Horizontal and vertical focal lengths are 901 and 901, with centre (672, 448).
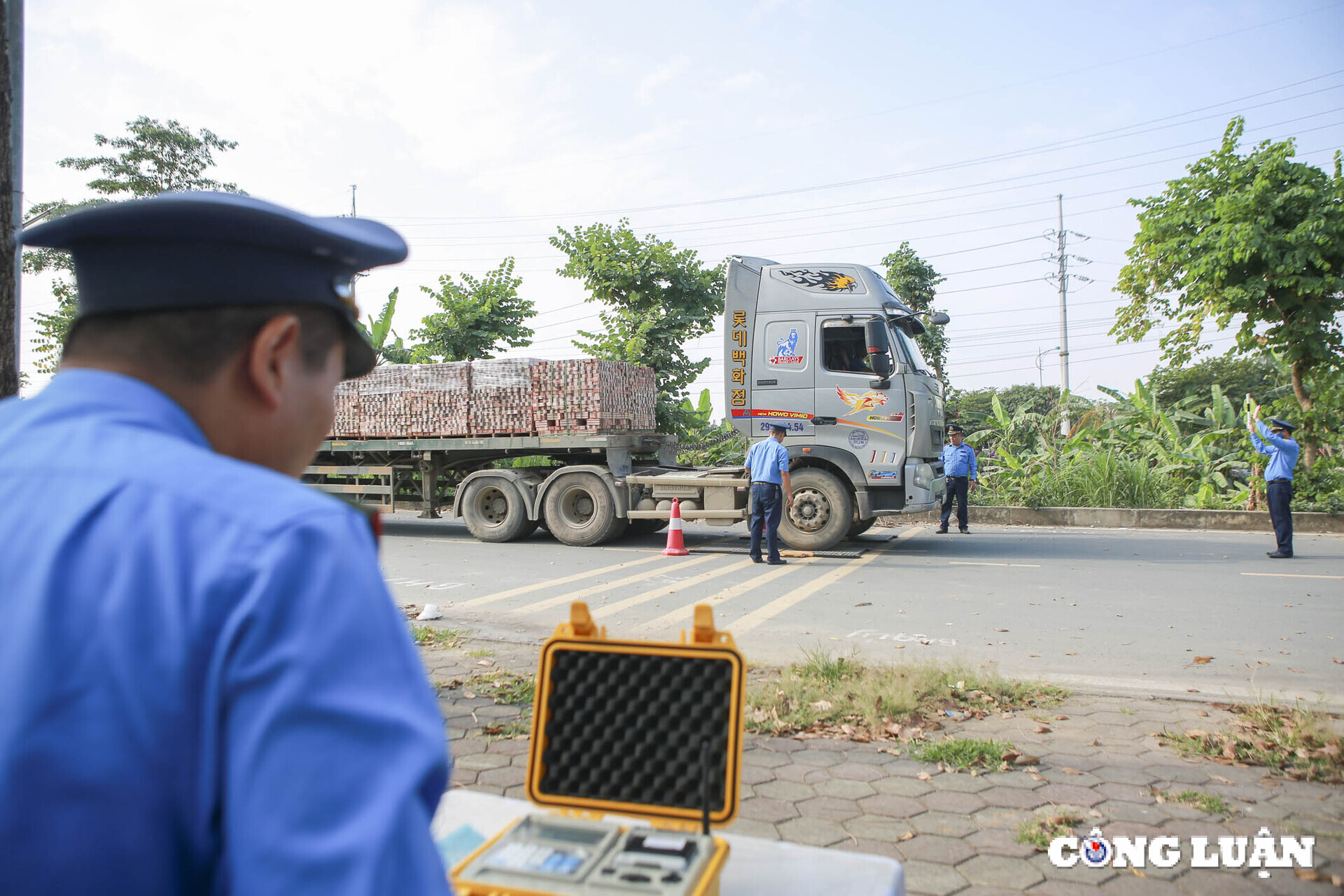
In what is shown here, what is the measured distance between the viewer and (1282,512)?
438 inches

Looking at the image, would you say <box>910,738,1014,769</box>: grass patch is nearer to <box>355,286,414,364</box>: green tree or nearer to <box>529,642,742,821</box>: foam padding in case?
<box>529,642,742,821</box>: foam padding in case

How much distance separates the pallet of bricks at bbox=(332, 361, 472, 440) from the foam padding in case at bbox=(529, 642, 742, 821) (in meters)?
12.0

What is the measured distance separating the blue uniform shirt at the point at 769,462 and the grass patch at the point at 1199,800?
23.7ft

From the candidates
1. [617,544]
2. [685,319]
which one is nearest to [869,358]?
[617,544]

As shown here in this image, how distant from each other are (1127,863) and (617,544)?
10.4 meters

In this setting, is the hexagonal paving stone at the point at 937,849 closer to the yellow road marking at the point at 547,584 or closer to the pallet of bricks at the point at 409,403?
the yellow road marking at the point at 547,584

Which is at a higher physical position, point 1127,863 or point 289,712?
point 289,712

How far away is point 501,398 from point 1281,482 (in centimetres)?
1043

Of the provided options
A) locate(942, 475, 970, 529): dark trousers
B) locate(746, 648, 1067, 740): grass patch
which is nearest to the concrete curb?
locate(942, 475, 970, 529): dark trousers

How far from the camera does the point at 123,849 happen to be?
0.73 m

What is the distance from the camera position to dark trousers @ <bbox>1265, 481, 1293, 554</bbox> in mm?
11078

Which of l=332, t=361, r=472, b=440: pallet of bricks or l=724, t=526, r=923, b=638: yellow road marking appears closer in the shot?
l=724, t=526, r=923, b=638: yellow road marking

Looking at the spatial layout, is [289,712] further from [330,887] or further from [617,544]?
[617,544]

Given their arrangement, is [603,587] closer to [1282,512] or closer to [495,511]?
[495,511]
